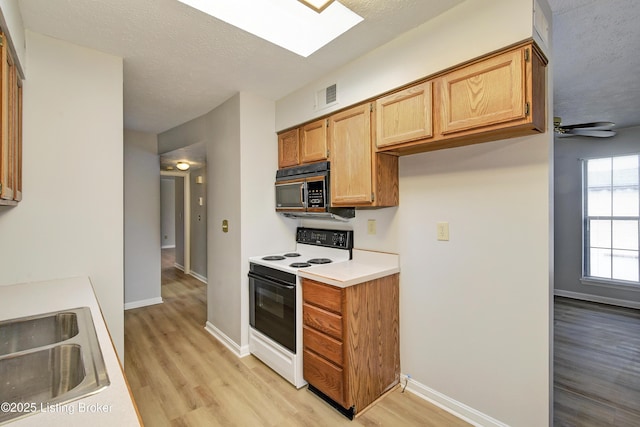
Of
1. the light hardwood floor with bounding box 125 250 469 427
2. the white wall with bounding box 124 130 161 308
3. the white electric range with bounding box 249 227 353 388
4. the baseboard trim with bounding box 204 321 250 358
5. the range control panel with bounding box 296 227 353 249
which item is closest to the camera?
the light hardwood floor with bounding box 125 250 469 427

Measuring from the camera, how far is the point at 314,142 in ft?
8.71

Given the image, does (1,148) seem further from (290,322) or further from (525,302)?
(525,302)

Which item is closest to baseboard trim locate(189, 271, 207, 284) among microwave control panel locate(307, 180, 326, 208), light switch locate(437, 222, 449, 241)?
microwave control panel locate(307, 180, 326, 208)

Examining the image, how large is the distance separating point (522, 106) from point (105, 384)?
6.28 ft

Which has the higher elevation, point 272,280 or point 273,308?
point 272,280

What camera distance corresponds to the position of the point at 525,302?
5.60 feet

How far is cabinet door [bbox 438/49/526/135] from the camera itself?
1.48 m

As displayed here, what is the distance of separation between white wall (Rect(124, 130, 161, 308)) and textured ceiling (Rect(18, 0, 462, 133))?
1409 mm

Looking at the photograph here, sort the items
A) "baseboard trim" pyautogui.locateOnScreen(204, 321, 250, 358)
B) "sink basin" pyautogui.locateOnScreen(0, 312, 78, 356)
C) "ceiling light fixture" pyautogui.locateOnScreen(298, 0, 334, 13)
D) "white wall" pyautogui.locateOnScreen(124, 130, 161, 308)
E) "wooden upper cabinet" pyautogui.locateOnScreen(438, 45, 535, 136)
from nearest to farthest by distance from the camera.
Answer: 1. "sink basin" pyautogui.locateOnScreen(0, 312, 78, 356)
2. "wooden upper cabinet" pyautogui.locateOnScreen(438, 45, 535, 136)
3. "ceiling light fixture" pyautogui.locateOnScreen(298, 0, 334, 13)
4. "baseboard trim" pyautogui.locateOnScreen(204, 321, 250, 358)
5. "white wall" pyautogui.locateOnScreen(124, 130, 161, 308)

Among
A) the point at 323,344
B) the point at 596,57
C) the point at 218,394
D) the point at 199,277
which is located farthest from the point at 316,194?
the point at 199,277

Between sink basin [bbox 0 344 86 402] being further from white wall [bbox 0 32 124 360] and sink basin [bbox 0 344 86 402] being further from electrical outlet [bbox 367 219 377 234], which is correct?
electrical outlet [bbox 367 219 377 234]

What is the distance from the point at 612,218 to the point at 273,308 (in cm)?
494

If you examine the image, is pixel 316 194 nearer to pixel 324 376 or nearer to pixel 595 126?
pixel 324 376

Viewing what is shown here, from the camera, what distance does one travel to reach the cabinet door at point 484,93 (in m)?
1.48
